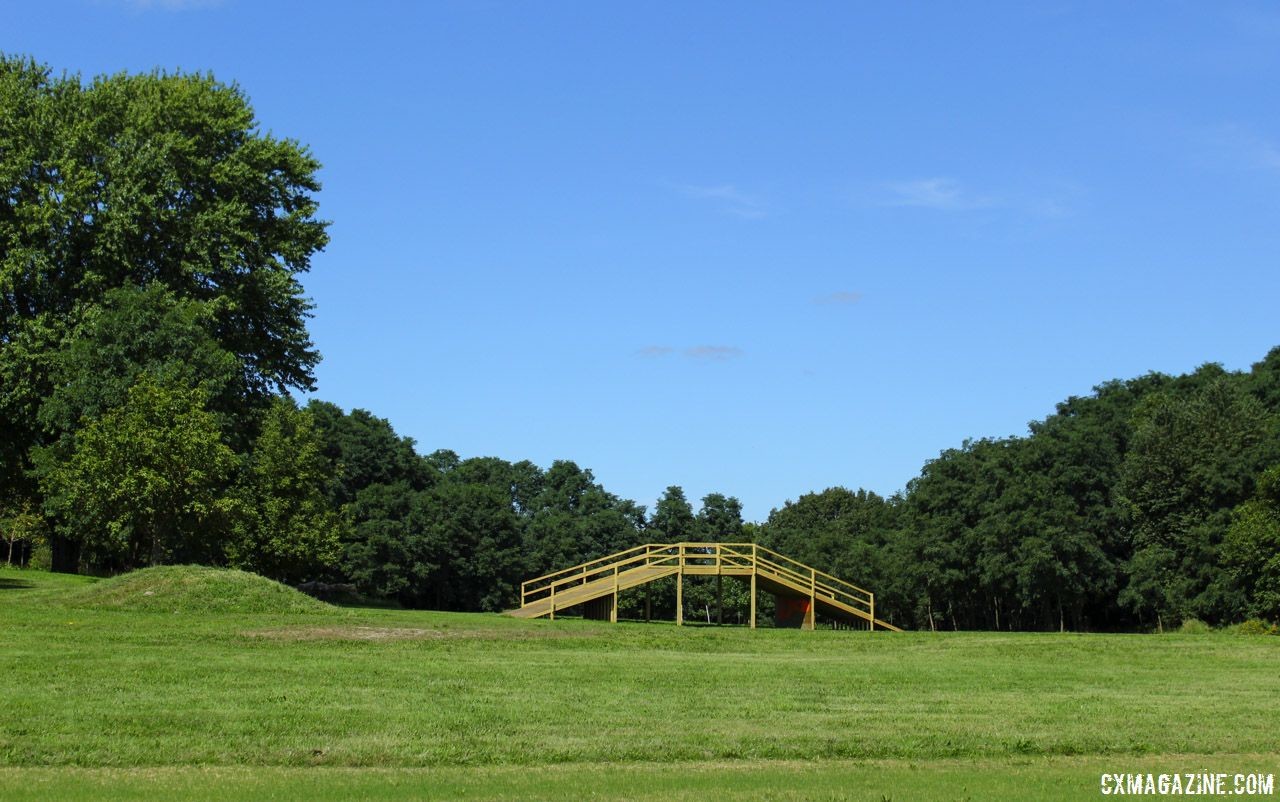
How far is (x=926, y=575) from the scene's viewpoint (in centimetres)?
7088

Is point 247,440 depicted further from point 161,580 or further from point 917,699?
point 917,699

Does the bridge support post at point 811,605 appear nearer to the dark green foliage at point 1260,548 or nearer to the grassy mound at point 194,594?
the grassy mound at point 194,594

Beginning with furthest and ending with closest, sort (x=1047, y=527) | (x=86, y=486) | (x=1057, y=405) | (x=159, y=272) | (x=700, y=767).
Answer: (x=1057, y=405)
(x=1047, y=527)
(x=159, y=272)
(x=86, y=486)
(x=700, y=767)

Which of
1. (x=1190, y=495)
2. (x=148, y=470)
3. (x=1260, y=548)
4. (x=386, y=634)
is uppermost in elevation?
(x=1190, y=495)

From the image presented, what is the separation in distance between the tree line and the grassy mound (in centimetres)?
525

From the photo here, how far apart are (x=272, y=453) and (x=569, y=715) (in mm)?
44819

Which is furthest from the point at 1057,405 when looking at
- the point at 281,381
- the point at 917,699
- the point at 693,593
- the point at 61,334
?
the point at 917,699

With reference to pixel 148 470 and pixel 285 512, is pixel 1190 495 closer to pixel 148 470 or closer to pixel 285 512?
pixel 285 512

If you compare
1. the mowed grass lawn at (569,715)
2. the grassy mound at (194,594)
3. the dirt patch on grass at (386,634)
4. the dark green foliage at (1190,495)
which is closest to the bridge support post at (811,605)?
the mowed grass lawn at (569,715)

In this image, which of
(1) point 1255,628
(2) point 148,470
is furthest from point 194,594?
(1) point 1255,628

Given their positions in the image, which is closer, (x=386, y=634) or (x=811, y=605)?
(x=386, y=634)

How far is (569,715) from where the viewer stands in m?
18.2

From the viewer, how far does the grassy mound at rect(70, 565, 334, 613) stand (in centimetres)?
3206

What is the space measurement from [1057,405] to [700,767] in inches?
3599
